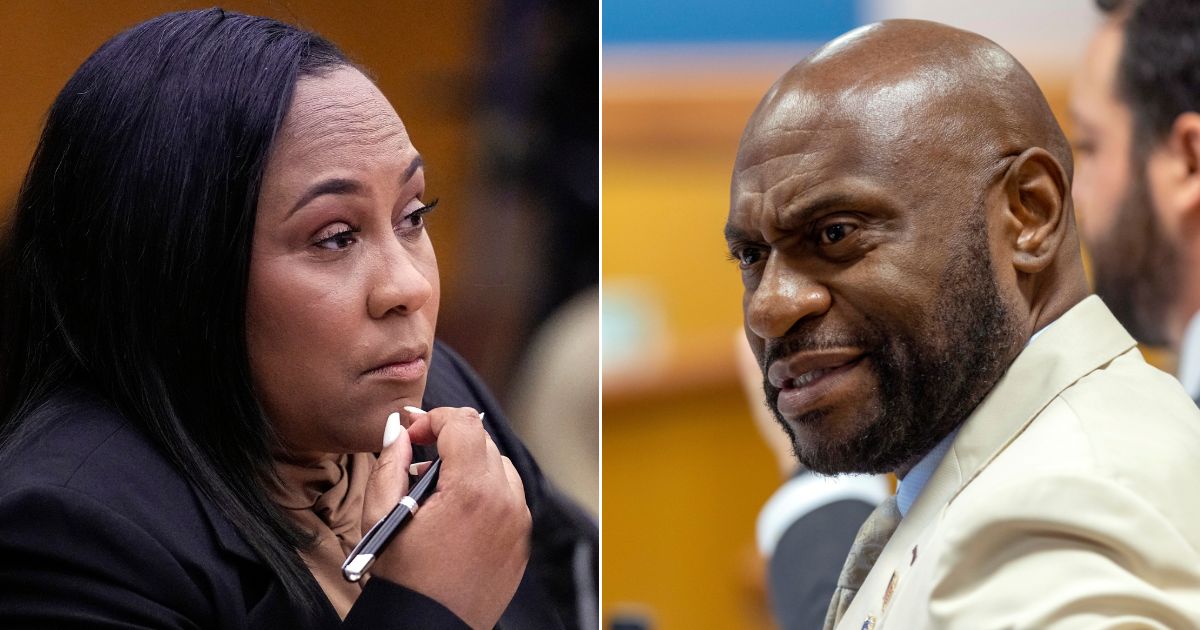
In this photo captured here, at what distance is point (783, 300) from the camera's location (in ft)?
6.64

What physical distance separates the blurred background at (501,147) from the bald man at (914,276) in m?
0.30

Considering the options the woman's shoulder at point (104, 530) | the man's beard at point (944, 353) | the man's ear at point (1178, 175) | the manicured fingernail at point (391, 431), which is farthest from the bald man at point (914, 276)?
the man's ear at point (1178, 175)

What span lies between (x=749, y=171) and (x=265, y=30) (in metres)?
0.81

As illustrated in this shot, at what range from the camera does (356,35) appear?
1638 mm

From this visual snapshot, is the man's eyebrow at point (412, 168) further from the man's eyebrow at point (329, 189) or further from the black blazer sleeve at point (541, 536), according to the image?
the black blazer sleeve at point (541, 536)

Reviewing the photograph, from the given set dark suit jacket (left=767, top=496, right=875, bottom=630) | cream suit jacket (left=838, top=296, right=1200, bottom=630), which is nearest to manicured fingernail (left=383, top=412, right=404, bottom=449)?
cream suit jacket (left=838, top=296, right=1200, bottom=630)

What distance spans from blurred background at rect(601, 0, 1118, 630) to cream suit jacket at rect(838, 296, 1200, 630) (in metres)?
2.58

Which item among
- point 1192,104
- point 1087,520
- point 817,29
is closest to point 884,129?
point 1087,520

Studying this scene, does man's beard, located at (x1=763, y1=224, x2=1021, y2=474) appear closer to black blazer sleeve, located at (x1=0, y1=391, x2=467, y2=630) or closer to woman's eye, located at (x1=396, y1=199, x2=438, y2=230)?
woman's eye, located at (x1=396, y1=199, x2=438, y2=230)

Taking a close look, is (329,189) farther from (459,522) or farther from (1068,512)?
(1068,512)

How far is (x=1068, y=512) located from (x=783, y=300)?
60cm

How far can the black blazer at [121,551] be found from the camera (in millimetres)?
1408

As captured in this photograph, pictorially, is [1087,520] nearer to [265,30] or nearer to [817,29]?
[265,30]

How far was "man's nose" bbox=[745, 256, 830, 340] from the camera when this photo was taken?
201 cm
